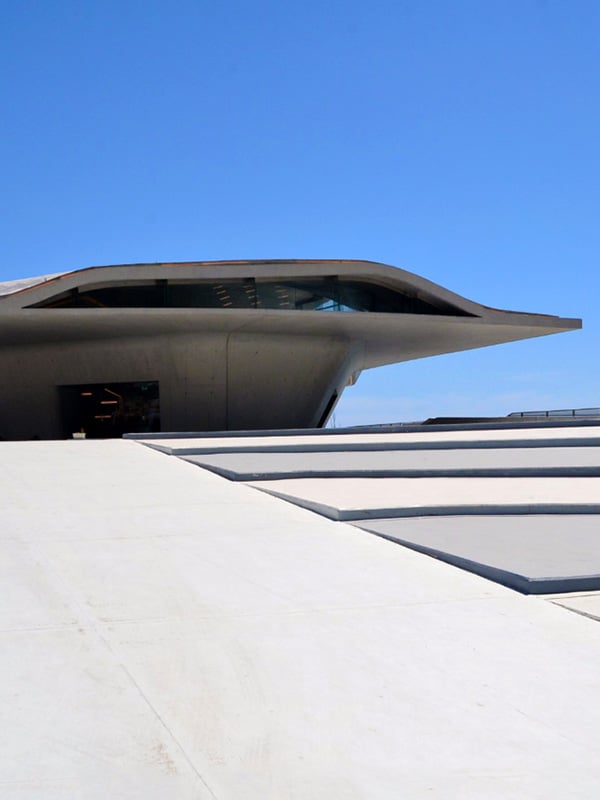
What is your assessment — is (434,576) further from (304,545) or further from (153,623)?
(153,623)

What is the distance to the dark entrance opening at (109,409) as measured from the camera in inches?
1136

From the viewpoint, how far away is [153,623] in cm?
482

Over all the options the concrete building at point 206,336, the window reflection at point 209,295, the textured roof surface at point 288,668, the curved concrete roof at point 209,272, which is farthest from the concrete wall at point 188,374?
the textured roof surface at point 288,668

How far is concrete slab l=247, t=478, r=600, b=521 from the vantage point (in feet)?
27.1

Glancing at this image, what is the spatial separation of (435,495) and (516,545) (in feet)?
8.32

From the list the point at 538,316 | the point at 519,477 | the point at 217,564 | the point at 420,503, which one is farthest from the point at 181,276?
the point at 217,564

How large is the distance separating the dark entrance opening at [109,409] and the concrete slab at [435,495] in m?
18.5

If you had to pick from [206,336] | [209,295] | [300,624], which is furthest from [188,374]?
[300,624]

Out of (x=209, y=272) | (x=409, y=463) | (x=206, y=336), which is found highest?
(x=209, y=272)

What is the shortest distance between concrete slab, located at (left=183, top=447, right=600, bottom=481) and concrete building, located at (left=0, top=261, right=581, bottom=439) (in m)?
11.8

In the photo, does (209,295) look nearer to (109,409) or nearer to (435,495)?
(109,409)

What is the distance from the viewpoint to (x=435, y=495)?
364 inches

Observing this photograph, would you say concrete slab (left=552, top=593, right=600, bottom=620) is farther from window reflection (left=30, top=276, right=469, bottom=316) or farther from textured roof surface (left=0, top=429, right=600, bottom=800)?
window reflection (left=30, top=276, right=469, bottom=316)

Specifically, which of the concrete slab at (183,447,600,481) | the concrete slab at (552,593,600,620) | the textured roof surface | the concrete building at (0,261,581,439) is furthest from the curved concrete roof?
the concrete slab at (552,593,600,620)
